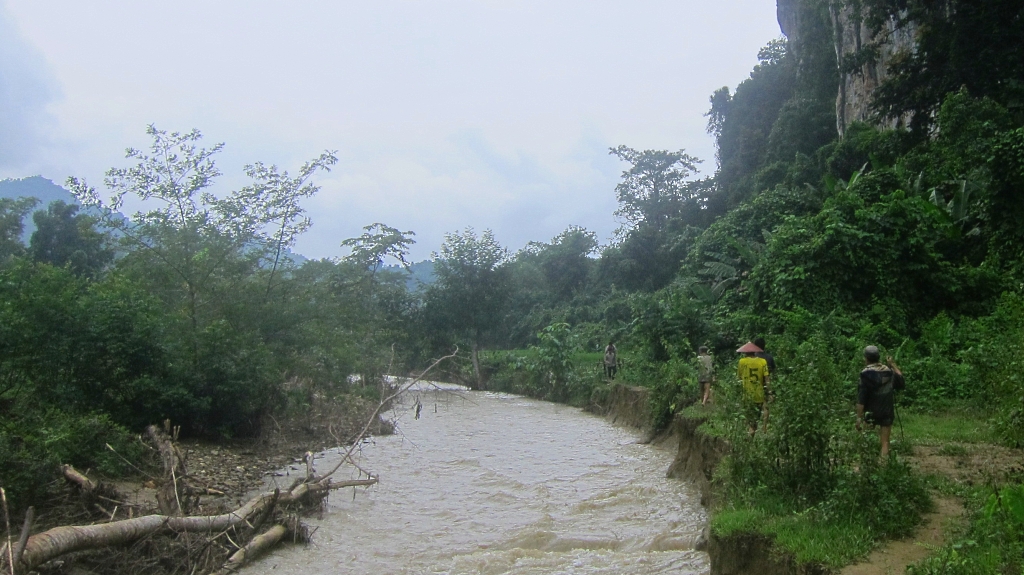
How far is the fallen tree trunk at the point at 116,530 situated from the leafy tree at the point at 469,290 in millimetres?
33896

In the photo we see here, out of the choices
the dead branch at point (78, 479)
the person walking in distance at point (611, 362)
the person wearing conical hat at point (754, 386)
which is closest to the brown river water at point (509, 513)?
the person wearing conical hat at point (754, 386)

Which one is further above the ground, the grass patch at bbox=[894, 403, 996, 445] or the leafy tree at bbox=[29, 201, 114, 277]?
the leafy tree at bbox=[29, 201, 114, 277]

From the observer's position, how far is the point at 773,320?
682 inches

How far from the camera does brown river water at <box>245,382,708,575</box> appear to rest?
9992mm

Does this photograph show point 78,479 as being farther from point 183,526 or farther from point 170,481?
point 183,526

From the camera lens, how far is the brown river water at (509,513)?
9992 millimetres

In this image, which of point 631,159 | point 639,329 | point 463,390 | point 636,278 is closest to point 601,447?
point 639,329

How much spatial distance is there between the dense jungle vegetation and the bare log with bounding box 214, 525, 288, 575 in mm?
2794

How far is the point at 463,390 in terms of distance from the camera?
42938 millimetres

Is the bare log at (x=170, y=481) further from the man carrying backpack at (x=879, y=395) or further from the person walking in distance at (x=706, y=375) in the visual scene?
the person walking in distance at (x=706, y=375)

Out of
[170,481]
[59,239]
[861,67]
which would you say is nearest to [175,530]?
[170,481]

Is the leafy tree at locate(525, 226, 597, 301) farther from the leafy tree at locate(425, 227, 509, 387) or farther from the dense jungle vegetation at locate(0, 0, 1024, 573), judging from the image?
the dense jungle vegetation at locate(0, 0, 1024, 573)

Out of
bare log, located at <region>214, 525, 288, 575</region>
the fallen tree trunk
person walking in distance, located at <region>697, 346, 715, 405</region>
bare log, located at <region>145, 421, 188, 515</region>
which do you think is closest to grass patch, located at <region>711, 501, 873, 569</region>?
bare log, located at <region>214, 525, 288, 575</region>

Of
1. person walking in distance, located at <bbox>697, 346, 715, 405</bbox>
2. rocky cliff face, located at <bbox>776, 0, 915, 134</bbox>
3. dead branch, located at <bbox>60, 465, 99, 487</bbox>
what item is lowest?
dead branch, located at <bbox>60, 465, 99, 487</bbox>
